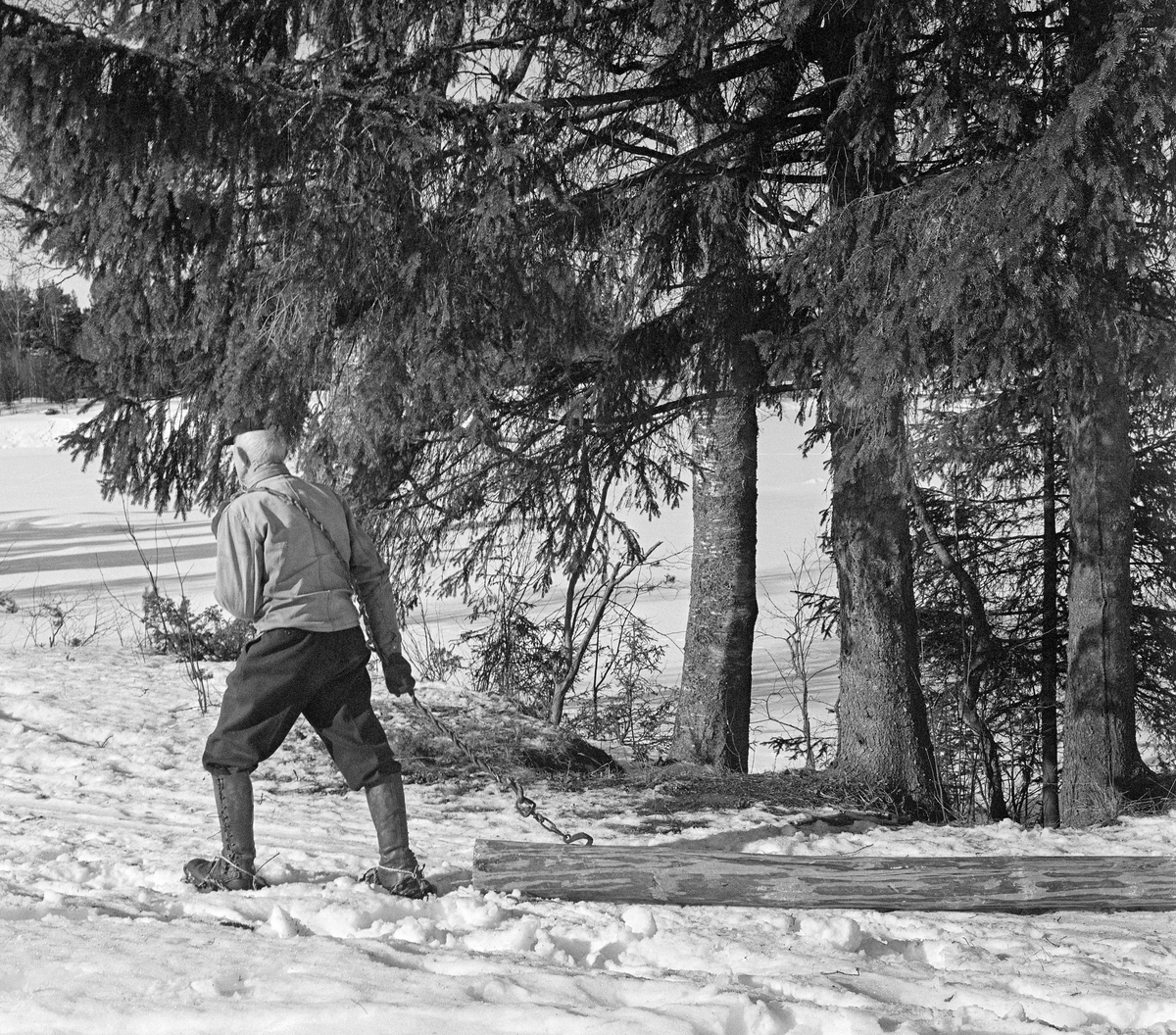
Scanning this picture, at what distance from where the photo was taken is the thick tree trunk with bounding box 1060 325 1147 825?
21.4 ft

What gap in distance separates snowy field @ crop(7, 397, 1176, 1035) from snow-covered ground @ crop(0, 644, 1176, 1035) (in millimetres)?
10

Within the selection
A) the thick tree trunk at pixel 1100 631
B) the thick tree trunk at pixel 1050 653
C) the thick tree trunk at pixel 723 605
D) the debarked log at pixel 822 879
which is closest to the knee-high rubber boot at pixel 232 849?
the debarked log at pixel 822 879

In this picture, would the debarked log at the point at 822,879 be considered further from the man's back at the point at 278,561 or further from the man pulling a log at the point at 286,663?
the man's back at the point at 278,561

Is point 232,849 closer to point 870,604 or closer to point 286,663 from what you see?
point 286,663

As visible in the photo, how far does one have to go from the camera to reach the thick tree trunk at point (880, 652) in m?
6.80

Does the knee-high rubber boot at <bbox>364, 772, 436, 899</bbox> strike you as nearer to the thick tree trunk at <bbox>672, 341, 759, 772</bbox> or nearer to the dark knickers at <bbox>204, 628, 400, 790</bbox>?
the dark knickers at <bbox>204, 628, 400, 790</bbox>

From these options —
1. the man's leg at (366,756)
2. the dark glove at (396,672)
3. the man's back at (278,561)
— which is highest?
the man's back at (278,561)

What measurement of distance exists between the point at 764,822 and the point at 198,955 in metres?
3.44

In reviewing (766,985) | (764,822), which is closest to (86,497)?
(764,822)

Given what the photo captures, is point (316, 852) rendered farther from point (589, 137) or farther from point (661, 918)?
point (589, 137)

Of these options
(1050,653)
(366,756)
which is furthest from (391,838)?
(1050,653)

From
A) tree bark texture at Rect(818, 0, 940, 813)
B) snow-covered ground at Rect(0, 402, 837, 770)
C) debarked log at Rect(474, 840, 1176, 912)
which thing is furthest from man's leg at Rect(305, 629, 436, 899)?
snow-covered ground at Rect(0, 402, 837, 770)

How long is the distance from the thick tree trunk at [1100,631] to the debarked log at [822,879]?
7.99 ft

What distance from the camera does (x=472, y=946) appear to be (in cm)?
356
